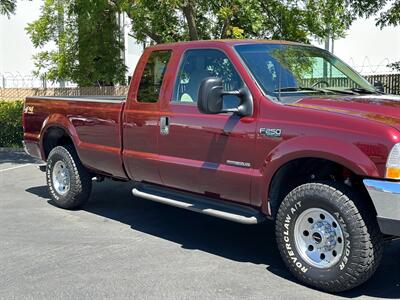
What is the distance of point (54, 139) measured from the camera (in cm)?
806

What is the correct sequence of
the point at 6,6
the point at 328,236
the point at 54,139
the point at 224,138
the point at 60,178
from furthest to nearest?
the point at 6,6 → the point at 54,139 → the point at 60,178 → the point at 224,138 → the point at 328,236

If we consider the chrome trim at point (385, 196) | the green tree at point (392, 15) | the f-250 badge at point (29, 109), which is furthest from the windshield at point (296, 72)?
the green tree at point (392, 15)

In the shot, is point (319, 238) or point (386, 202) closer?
point (386, 202)

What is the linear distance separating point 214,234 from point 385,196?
8.67 ft

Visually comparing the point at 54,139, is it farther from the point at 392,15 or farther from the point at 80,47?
the point at 80,47

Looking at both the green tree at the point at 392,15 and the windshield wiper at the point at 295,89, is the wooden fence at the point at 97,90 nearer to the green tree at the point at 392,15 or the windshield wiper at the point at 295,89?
the green tree at the point at 392,15

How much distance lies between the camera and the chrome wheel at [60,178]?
25.3 feet

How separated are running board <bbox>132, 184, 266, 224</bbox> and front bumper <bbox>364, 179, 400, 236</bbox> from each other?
1.15 meters

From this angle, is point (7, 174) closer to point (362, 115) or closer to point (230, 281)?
point (230, 281)

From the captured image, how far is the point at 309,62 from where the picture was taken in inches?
229

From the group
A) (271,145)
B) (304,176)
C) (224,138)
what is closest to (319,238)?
(304,176)

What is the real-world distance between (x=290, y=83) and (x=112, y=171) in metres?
2.54

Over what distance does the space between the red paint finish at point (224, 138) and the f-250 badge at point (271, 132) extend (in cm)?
3

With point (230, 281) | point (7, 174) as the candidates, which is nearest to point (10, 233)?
point (230, 281)
